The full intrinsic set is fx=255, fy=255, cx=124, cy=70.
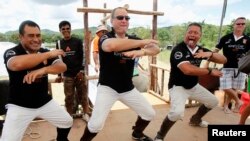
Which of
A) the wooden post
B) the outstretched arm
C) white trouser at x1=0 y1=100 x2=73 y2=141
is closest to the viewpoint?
the outstretched arm

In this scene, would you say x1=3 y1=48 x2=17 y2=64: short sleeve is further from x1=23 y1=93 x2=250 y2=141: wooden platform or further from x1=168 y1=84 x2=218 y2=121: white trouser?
x1=168 y1=84 x2=218 y2=121: white trouser

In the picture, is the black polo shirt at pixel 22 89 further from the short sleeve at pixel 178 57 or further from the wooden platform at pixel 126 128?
the short sleeve at pixel 178 57

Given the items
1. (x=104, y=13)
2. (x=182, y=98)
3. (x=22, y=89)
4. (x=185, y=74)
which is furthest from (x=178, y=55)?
(x=104, y=13)

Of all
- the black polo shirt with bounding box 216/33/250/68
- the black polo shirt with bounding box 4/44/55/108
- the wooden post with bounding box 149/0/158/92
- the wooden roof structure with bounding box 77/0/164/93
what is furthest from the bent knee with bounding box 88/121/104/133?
the wooden post with bounding box 149/0/158/92

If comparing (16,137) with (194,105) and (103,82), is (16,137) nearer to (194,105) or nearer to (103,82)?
(103,82)

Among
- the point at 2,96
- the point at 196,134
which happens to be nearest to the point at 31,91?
the point at 2,96

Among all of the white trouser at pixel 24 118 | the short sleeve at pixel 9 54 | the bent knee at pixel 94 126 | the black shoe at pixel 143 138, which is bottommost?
the black shoe at pixel 143 138

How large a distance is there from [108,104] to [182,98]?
1.30 meters

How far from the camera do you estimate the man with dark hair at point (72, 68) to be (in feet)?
16.4

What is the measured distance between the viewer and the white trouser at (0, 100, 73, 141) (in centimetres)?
323

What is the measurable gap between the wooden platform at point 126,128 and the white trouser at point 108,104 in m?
0.88

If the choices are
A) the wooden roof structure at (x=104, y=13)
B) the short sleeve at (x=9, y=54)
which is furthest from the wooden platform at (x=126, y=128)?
the short sleeve at (x=9, y=54)

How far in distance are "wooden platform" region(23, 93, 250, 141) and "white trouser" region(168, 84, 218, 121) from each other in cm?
66

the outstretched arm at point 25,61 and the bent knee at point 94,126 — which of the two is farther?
the bent knee at point 94,126
